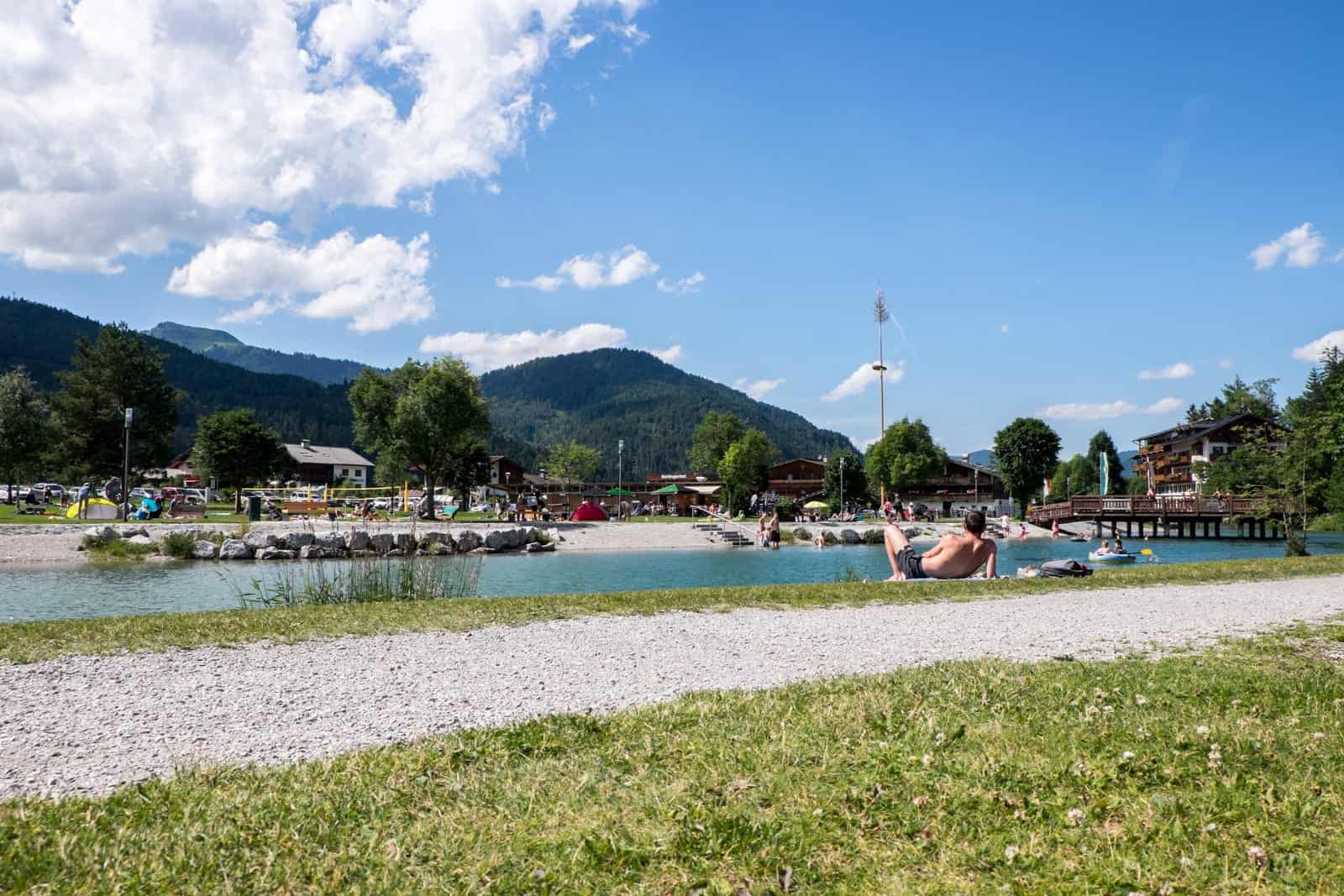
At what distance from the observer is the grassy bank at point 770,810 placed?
318cm

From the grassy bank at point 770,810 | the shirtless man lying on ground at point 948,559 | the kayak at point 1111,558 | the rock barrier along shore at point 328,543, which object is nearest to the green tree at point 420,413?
the rock barrier along shore at point 328,543

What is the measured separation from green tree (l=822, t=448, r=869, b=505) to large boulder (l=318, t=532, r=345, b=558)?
72397 millimetres

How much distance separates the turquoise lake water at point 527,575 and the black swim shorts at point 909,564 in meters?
3.87

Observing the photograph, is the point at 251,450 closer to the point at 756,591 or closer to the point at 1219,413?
the point at 756,591

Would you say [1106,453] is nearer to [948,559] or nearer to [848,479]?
[848,479]

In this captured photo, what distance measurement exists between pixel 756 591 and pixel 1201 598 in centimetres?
650

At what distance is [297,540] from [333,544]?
140 centimetres

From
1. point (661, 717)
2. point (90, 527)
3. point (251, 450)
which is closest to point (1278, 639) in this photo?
point (661, 717)

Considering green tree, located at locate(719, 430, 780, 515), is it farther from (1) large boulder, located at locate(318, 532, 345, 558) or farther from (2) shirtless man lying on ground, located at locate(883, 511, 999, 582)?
(2) shirtless man lying on ground, located at locate(883, 511, 999, 582)

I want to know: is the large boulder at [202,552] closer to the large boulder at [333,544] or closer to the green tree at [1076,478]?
the large boulder at [333,544]

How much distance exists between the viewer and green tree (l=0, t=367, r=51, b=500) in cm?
5544

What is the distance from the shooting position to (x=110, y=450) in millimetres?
57781

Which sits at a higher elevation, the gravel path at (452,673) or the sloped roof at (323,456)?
the sloped roof at (323,456)

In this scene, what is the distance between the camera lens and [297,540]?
107ft
